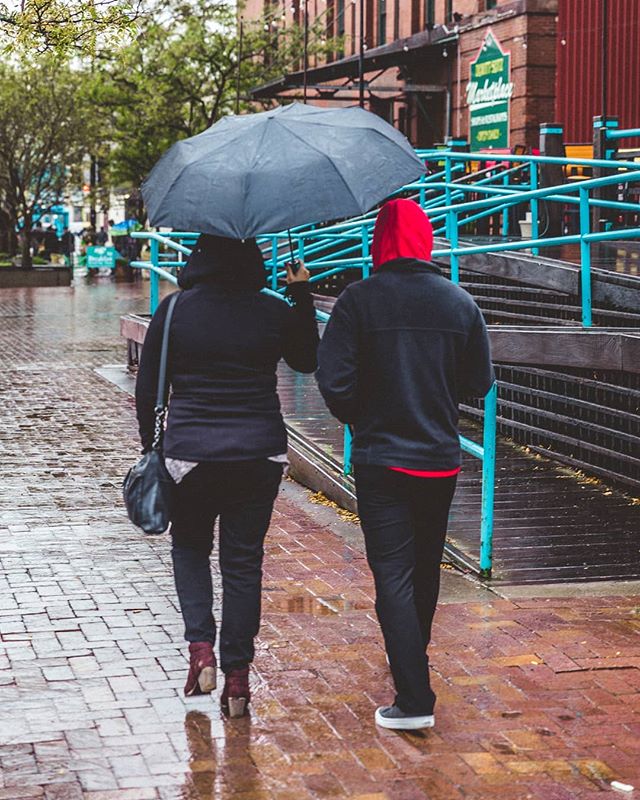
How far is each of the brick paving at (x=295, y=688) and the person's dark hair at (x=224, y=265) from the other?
1548mm

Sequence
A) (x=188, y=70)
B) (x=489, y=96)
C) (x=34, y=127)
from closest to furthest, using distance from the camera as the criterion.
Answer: (x=489, y=96) → (x=188, y=70) → (x=34, y=127)

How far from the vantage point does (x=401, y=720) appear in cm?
485

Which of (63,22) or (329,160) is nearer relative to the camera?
(329,160)

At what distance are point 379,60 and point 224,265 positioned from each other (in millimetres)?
28473

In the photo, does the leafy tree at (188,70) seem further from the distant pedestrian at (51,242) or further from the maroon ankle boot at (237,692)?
the maroon ankle boot at (237,692)

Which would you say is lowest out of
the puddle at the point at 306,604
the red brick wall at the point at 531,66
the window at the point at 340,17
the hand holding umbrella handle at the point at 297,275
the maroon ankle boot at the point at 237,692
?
the puddle at the point at 306,604

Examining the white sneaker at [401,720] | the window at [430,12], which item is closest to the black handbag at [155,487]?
the white sneaker at [401,720]

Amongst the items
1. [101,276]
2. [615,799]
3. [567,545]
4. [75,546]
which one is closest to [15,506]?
[75,546]

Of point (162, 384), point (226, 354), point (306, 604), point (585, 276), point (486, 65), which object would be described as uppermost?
point (486, 65)

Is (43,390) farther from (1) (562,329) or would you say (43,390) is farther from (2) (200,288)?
(2) (200,288)

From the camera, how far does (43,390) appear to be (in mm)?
15195

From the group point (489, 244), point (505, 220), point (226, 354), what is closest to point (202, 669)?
point (226, 354)

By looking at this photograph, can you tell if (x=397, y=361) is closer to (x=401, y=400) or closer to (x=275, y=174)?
(x=401, y=400)

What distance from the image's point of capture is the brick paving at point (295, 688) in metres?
4.46
